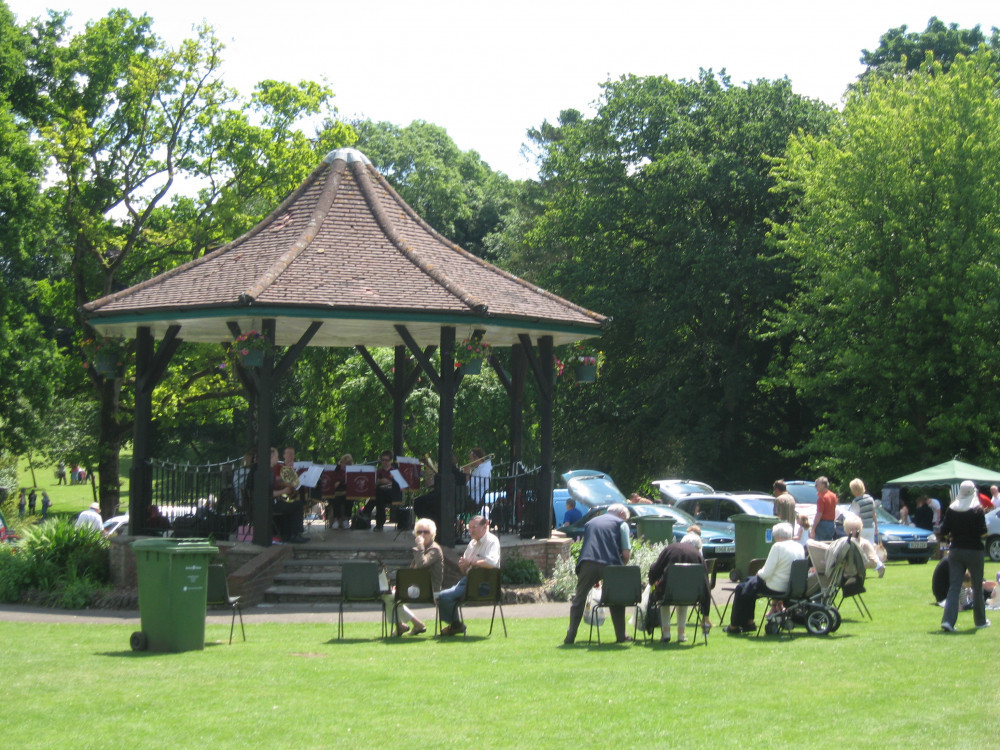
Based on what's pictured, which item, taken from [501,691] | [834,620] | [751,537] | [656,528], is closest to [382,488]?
[656,528]

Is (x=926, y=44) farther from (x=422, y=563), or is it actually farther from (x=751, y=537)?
(x=422, y=563)

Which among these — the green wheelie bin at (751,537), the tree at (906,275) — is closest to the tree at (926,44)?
the tree at (906,275)

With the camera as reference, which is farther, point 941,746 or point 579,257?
point 579,257

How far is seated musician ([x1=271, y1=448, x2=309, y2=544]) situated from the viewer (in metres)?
18.1

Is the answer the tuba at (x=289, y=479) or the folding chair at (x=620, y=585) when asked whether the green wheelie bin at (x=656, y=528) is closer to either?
the tuba at (x=289, y=479)

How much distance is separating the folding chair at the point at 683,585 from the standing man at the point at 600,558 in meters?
0.57

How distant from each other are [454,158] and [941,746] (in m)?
71.3

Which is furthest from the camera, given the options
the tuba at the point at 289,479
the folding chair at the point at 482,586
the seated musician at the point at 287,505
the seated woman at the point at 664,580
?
the tuba at the point at 289,479

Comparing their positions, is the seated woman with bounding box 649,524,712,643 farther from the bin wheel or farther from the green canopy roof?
the green canopy roof

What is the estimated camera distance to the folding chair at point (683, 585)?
42.4 feet

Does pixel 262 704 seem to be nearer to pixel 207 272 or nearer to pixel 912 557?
pixel 207 272

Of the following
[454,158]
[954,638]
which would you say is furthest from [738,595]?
[454,158]

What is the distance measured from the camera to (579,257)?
4319 cm

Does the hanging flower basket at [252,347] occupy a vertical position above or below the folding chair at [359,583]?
above
